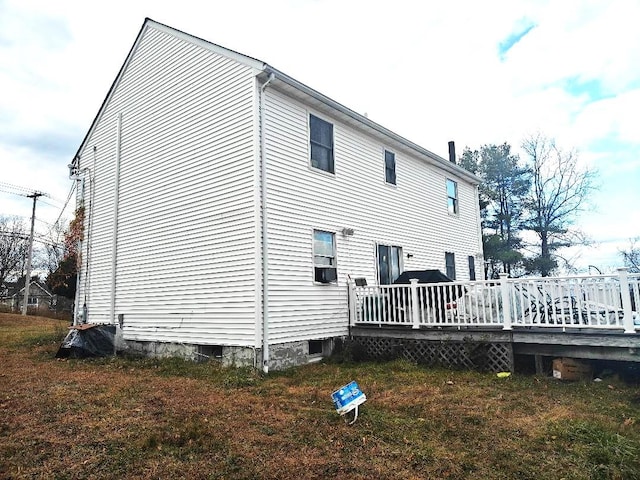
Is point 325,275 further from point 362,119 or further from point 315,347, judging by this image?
point 362,119

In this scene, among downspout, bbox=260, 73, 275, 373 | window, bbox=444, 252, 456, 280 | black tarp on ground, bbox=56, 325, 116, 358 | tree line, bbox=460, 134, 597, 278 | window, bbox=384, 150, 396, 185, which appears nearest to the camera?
downspout, bbox=260, 73, 275, 373

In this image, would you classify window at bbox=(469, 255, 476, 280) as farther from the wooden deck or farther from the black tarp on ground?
the black tarp on ground

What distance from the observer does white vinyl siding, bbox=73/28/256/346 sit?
8.79 meters

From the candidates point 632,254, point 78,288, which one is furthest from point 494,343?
point 632,254

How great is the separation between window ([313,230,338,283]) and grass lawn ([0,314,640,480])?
2.69m

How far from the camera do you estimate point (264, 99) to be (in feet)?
29.3

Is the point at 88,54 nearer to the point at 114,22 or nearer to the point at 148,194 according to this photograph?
the point at 114,22

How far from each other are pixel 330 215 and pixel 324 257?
1.09 m

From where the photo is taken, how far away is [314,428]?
15.8 feet

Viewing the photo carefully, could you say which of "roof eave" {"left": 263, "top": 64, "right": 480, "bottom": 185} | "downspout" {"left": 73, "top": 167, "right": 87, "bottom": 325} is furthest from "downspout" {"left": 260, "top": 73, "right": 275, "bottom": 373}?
"downspout" {"left": 73, "top": 167, "right": 87, "bottom": 325}

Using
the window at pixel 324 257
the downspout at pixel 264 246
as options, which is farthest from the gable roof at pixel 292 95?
the window at pixel 324 257

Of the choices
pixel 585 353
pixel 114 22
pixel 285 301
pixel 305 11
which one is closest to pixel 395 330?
pixel 285 301

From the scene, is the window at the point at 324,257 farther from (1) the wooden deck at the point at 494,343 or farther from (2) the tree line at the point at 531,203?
(2) the tree line at the point at 531,203

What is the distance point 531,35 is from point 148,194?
40.0 feet
